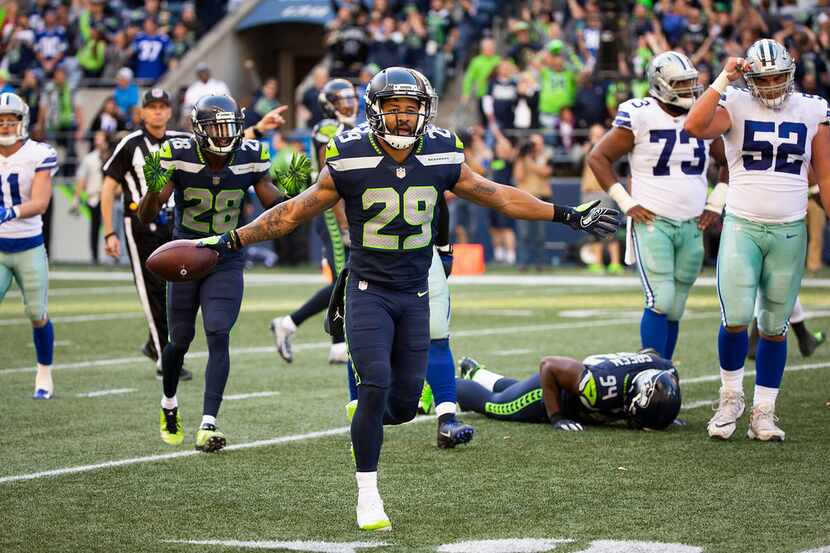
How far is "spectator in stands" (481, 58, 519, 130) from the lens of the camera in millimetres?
19938

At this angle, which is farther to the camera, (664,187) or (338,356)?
(338,356)

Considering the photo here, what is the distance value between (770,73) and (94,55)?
19.3 m

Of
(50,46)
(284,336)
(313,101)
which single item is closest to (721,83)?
(284,336)

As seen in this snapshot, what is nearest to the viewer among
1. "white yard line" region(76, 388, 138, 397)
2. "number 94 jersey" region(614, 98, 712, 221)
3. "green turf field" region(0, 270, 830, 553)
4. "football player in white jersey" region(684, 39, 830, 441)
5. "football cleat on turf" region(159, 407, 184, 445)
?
"green turf field" region(0, 270, 830, 553)

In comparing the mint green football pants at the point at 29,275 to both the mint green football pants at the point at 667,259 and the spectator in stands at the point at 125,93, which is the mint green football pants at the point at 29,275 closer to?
the mint green football pants at the point at 667,259

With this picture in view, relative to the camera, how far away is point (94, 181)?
68.9ft

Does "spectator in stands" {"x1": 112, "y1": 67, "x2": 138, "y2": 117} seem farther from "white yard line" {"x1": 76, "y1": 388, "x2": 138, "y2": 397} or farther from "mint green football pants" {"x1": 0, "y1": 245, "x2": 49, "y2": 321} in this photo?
"mint green football pants" {"x1": 0, "y1": 245, "x2": 49, "y2": 321}

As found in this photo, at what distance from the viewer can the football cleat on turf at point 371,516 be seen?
5012 millimetres

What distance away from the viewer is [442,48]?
71.2 ft

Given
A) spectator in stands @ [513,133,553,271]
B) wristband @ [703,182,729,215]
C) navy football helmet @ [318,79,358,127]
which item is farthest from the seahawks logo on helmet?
spectator in stands @ [513,133,553,271]

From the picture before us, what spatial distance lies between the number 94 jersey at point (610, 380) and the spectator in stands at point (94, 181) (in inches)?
572

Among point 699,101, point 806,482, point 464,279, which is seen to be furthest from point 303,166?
point 464,279

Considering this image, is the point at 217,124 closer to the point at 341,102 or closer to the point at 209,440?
the point at 209,440

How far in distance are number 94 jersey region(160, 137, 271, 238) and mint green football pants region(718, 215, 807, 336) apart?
226 centimetres
